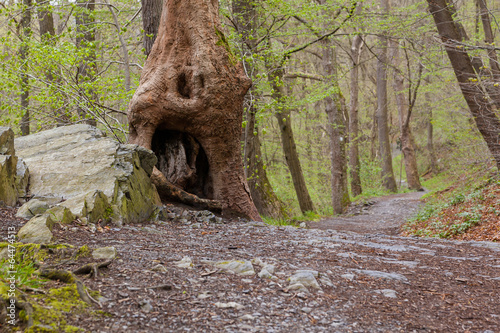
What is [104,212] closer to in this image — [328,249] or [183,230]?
[183,230]

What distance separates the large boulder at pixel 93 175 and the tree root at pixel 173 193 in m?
0.40

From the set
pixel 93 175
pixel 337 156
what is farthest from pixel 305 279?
pixel 337 156

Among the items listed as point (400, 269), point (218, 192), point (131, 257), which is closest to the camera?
point (131, 257)

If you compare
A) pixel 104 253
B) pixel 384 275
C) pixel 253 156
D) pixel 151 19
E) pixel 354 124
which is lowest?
pixel 384 275

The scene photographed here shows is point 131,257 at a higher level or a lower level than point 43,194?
lower

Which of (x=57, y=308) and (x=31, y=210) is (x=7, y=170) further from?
(x=57, y=308)

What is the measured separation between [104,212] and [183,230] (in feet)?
3.24

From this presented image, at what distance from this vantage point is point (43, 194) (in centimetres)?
484

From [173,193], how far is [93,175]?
61.6 inches

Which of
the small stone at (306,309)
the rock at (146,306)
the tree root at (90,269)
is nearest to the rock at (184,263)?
the tree root at (90,269)

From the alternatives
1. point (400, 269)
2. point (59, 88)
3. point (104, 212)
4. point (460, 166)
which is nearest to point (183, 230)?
point (104, 212)

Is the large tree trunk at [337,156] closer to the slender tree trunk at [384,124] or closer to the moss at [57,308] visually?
the slender tree trunk at [384,124]

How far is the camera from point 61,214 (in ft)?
12.5

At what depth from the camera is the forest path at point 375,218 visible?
11.0 m
